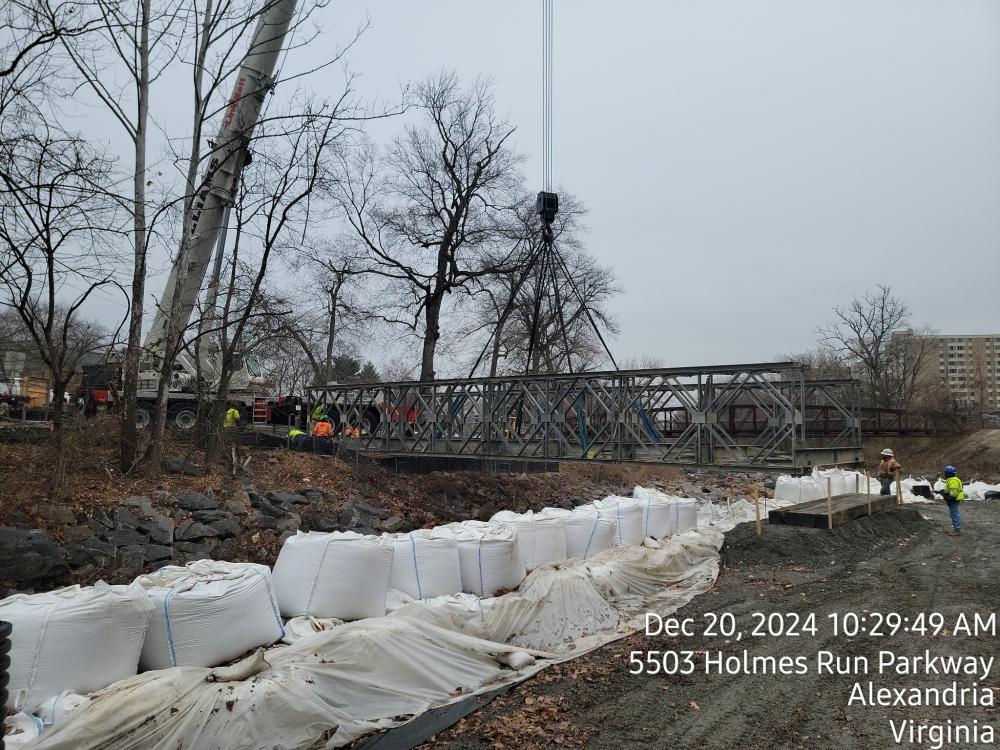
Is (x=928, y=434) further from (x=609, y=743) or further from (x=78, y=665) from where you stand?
(x=78, y=665)

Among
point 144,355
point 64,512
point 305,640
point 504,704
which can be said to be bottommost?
point 504,704

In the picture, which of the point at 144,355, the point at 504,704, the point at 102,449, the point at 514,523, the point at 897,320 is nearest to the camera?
the point at 504,704

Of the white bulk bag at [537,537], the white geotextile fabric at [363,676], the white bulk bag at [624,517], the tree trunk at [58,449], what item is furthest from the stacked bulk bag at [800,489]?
the tree trunk at [58,449]

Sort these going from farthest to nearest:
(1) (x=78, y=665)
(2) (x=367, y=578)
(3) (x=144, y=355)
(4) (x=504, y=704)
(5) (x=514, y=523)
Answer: (3) (x=144, y=355), (5) (x=514, y=523), (2) (x=367, y=578), (4) (x=504, y=704), (1) (x=78, y=665)

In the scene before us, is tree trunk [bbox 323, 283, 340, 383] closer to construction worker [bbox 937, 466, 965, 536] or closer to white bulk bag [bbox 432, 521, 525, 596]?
white bulk bag [bbox 432, 521, 525, 596]

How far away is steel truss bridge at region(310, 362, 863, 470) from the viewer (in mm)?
10734

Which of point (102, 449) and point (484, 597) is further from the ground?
point (102, 449)

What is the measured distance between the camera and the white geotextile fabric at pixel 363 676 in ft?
13.5

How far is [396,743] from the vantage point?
4.70m

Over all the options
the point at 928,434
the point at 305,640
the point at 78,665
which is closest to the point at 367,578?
the point at 305,640

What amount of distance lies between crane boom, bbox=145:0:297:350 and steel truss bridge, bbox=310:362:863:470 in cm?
439

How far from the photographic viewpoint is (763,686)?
561 centimetres

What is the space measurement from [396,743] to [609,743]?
1.50 metres

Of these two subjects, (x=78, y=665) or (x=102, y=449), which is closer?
(x=78, y=665)
